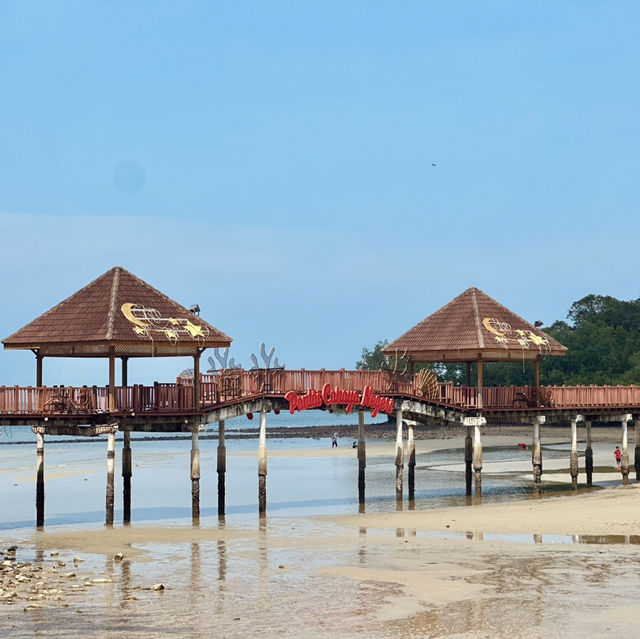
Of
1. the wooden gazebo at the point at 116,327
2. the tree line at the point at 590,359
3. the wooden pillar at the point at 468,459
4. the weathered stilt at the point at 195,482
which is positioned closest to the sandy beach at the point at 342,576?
the weathered stilt at the point at 195,482

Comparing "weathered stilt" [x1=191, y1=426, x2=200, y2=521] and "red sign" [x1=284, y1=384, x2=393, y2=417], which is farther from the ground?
"red sign" [x1=284, y1=384, x2=393, y2=417]

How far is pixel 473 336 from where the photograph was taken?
48219mm

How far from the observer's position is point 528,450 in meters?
88.8

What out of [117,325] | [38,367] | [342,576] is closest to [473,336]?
[117,325]

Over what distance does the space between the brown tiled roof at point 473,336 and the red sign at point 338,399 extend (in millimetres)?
4834

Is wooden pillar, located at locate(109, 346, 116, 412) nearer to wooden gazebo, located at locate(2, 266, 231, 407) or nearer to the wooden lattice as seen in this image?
wooden gazebo, located at locate(2, 266, 231, 407)

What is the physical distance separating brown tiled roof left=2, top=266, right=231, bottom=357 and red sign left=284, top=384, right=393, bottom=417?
10.5 feet

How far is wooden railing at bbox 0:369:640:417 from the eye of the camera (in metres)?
38.2

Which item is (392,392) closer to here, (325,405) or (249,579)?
(325,405)

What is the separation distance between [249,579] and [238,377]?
14.5 meters

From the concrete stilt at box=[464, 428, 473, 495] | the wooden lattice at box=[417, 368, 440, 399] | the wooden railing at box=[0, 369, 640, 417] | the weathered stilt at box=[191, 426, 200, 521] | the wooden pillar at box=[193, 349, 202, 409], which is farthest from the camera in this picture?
the concrete stilt at box=[464, 428, 473, 495]

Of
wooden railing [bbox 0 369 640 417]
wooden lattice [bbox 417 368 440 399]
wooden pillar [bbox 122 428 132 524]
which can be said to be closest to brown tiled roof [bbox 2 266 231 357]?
wooden railing [bbox 0 369 640 417]

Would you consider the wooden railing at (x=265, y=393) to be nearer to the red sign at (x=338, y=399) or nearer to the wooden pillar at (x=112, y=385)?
the wooden pillar at (x=112, y=385)

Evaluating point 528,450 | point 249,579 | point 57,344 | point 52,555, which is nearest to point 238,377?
point 57,344
